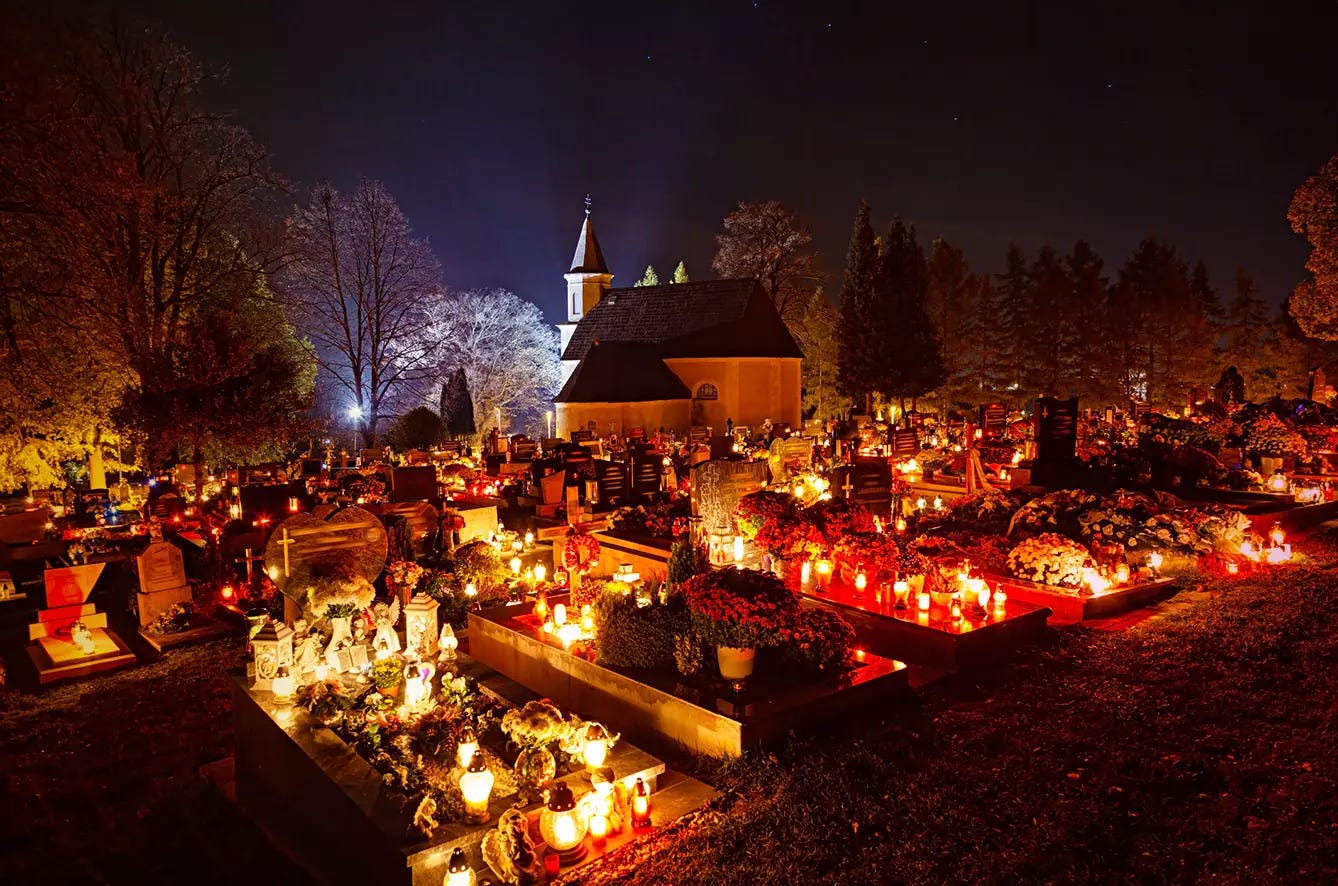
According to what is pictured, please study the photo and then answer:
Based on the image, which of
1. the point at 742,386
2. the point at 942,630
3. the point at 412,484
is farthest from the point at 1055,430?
the point at 742,386

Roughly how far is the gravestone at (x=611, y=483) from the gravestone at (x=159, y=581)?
780cm

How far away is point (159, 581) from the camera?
11.7 meters

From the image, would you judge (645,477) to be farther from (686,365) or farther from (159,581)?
(686,365)

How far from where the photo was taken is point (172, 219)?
73.7 ft

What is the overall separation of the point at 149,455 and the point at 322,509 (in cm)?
1403

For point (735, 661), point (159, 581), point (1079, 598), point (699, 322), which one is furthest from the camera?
point (699, 322)

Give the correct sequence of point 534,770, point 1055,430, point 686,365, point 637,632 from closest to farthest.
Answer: point 534,770
point 637,632
point 1055,430
point 686,365

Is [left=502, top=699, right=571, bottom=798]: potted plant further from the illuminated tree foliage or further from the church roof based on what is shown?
the church roof

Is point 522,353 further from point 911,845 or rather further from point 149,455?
point 911,845

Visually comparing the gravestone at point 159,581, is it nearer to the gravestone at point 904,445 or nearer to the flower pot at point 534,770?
the flower pot at point 534,770

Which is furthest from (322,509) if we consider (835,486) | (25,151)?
(25,151)

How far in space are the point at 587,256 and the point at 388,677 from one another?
4824cm

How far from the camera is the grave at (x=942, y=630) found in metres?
8.40

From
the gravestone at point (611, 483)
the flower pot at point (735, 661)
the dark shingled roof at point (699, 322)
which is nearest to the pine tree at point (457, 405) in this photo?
the dark shingled roof at point (699, 322)
